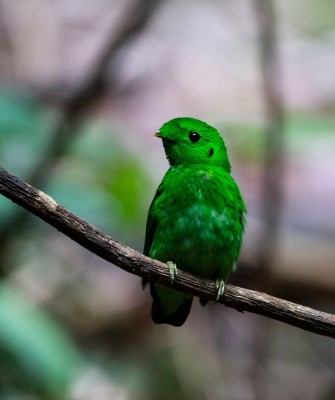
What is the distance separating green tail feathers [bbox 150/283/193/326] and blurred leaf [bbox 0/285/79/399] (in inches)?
29.4

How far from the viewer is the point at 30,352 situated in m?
4.07

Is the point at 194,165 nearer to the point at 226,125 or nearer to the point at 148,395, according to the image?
the point at 226,125

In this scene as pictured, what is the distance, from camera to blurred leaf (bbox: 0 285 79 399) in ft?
13.3

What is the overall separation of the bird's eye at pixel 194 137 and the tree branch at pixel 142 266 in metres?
0.53

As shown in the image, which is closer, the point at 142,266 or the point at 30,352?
the point at 142,266

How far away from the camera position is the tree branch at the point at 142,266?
Answer: 8.43ft

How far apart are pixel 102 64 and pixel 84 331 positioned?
219 centimetres

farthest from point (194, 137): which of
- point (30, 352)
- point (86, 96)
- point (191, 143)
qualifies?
point (86, 96)

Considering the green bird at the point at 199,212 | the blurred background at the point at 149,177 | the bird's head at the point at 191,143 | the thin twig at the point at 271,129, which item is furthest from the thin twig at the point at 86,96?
the bird's head at the point at 191,143

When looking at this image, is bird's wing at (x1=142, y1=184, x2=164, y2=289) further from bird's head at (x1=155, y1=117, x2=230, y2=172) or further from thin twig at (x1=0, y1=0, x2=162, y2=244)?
thin twig at (x1=0, y1=0, x2=162, y2=244)

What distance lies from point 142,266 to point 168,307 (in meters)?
0.85

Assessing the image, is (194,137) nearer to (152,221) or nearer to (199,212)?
(199,212)

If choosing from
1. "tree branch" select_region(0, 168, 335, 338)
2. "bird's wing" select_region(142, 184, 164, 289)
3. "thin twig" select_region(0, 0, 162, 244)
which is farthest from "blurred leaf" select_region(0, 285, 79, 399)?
"tree branch" select_region(0, 168, 335, 338)

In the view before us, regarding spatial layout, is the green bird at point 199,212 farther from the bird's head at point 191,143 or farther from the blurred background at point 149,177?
the blurred background at point 149,177
